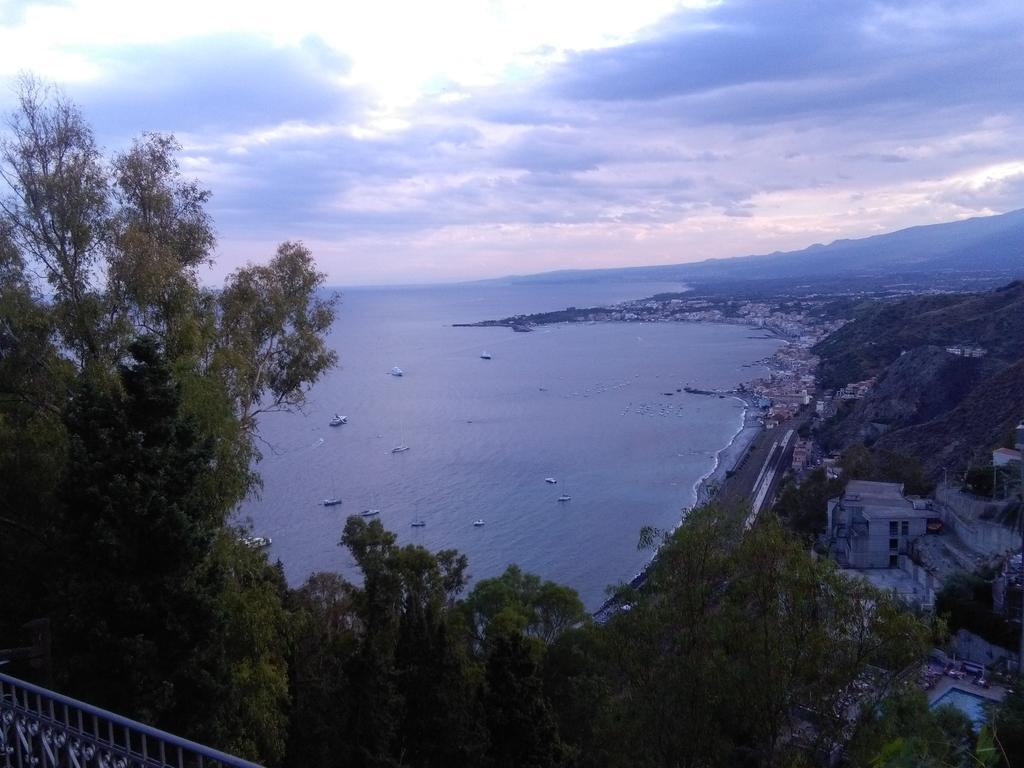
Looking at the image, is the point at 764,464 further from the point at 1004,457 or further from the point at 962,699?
the point at 962,699

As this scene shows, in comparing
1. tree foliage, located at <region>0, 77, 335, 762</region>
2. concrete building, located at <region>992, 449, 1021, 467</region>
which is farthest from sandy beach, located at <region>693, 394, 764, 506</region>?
tree foliage, located at <region>0, 77, 335, 762</region>

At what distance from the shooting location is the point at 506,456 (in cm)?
2988

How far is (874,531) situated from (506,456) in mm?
15725

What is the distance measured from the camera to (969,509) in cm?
1614

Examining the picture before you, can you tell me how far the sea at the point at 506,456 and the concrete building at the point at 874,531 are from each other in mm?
4650

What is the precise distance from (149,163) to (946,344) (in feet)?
134

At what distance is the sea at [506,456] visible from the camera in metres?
20.0

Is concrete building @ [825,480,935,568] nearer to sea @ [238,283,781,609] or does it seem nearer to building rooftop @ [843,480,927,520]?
building rooftop @ [843,480,927,520]

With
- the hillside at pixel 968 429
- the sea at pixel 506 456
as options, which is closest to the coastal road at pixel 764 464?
the sea at pixel 506 456

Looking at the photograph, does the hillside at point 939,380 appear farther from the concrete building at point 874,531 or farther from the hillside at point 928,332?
the concrete building at point 874,531

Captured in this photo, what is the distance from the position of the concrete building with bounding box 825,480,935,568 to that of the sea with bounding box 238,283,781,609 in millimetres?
4650

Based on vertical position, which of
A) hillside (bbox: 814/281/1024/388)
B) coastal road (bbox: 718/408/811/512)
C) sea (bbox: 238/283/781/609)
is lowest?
coastal road (bbox: 718/408/811/512)

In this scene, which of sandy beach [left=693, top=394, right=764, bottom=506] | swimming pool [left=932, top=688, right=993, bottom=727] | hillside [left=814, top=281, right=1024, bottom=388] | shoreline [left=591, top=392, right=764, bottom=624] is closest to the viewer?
swimming pool [left=932, top=688, right=993, bottom=727]

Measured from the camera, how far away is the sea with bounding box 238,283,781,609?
20.0 metres
